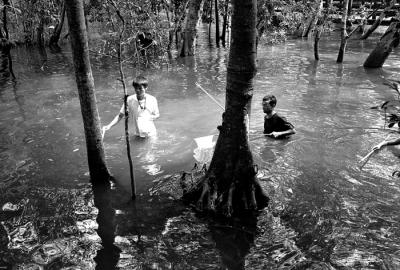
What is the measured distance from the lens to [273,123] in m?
8.34

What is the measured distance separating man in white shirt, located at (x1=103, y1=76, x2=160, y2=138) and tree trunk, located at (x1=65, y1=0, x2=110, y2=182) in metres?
1.40

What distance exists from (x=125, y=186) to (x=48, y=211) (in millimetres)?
1335

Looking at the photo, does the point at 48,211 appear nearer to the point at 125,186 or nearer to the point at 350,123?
the point at 125,186

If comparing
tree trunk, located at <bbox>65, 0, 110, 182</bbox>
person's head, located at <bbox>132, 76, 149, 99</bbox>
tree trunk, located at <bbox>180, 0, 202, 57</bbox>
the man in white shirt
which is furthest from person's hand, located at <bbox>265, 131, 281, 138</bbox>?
tree trunk, located at <bbox>180, 0, 202, 57</bbox>

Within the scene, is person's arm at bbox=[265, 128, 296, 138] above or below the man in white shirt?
below

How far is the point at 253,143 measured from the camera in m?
8.74

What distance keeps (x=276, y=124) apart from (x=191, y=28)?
1190 centimetres

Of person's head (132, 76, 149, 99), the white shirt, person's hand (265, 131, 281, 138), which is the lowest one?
person's hand (265, 131, 281, 138)

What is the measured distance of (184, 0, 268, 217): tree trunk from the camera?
5.08 m

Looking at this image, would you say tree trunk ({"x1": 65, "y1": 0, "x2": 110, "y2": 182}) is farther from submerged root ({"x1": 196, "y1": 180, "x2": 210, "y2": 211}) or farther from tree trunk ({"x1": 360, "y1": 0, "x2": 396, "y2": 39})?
tree trunk ({"x1": 360, "y1": 0, "x2": 396, "y2": 39})

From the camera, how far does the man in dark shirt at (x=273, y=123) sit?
25.8 ft

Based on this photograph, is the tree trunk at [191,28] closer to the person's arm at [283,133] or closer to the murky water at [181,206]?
the murky water at [181,206]

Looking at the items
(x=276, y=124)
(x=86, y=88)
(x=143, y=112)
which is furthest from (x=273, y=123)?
(x=86, y=88)

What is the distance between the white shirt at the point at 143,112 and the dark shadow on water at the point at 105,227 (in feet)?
6.21
